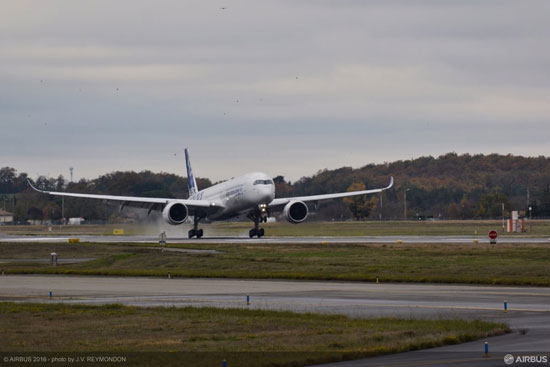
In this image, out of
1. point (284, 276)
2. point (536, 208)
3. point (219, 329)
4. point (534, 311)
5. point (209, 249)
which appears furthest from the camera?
point (536, 208)

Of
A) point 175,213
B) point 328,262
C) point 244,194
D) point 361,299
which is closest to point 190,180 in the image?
point 175,213

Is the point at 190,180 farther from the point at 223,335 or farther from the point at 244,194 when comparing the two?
the point at 223,335

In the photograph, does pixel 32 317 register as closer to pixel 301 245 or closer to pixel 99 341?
pixel 99 341

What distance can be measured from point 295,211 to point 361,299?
5525 cm

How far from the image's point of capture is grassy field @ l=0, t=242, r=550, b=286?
4497 centimetres

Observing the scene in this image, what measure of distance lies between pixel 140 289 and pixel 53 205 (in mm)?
130102

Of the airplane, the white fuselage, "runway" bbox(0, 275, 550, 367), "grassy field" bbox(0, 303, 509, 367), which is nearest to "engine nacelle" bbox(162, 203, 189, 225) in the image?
the airplane

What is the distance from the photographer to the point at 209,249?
69.2m

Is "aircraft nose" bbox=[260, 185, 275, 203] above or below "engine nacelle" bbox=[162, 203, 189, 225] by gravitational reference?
above

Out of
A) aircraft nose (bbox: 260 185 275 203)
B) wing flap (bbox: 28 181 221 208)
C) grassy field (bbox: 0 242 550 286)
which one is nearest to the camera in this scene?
grassy field (bbox: 0 242 550 286)

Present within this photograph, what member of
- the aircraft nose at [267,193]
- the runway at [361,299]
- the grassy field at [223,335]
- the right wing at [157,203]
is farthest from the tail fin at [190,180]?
the grassy field at [223,335]

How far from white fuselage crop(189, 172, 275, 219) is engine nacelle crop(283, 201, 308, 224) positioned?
4.30 metres

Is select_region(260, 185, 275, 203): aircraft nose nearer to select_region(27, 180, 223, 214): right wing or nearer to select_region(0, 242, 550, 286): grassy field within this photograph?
select_region(27, 180, 223, 214): right wing

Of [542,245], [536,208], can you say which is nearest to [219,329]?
[542,245]
